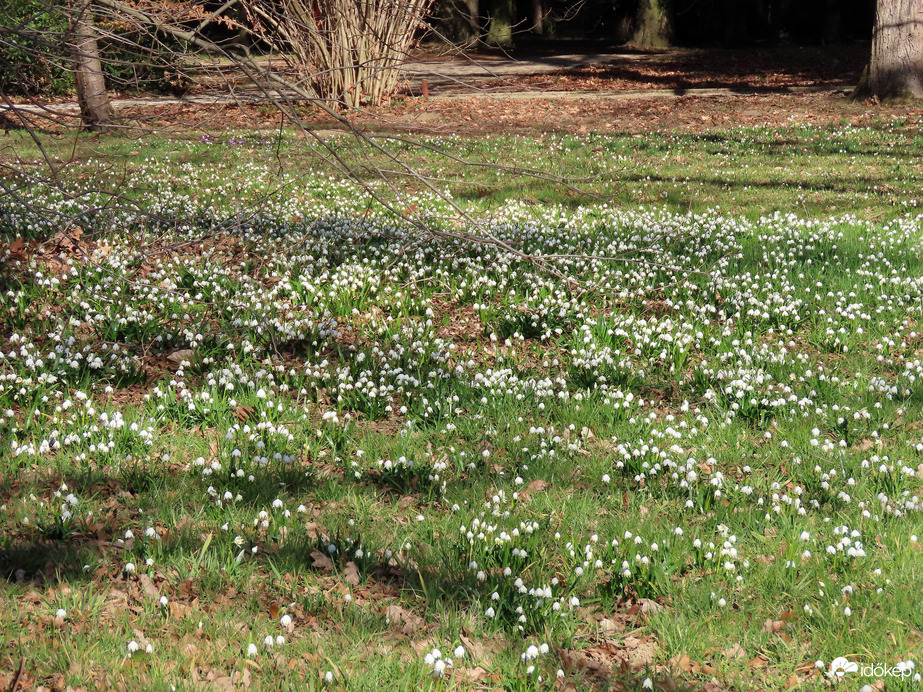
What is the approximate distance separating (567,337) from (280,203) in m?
5.48

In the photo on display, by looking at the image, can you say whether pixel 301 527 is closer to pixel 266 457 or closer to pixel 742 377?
pixel 266 457

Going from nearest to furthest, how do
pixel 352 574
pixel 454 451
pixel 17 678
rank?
1. pixel 17 678
2. pixel 352 574
3. pixel 454 451

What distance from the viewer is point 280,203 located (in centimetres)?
1051

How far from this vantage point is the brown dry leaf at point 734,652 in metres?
3.22

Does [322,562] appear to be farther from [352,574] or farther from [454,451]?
[454,451]

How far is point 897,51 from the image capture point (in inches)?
686

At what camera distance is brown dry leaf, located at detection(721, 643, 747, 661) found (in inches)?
127

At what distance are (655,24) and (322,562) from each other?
40215 mm

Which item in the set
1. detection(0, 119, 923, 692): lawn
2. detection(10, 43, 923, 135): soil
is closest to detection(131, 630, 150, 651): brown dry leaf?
detection(0, 119, 923, 692): lawn

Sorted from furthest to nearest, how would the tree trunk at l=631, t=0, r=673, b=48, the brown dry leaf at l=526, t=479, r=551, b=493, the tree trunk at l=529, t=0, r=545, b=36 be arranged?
1. the tree trunk at l=529, t=0, r=545, b=36
2. the tree trunk at l=631, t=0, r=673, b=48
3. the brown dry leaf at l=526, t=479, r=551, b=493

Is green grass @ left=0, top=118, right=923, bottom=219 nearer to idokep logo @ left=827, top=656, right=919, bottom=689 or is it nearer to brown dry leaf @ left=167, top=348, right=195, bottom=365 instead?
brown dry leaf @ left=167, top=348, right=195, bottom=365

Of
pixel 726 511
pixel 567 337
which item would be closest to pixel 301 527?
pixel 726 511

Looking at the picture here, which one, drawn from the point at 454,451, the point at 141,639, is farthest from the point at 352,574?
the point at 454,451

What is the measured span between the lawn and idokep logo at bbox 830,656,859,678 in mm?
41
